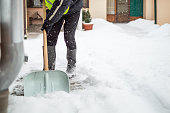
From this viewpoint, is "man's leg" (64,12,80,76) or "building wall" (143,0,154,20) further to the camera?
"building wall" (143,0,154,20)

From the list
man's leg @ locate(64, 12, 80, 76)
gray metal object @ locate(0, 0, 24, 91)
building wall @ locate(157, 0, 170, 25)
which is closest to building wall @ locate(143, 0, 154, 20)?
building wall @ locate(157, 0, 170, 25)

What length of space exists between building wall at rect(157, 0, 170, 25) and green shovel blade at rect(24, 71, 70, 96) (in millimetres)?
6552

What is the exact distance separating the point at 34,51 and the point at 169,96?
2463mm

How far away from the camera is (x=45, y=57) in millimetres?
1826

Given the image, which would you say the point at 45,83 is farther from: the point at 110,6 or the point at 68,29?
the point at 110,6

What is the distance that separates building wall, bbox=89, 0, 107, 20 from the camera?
9641mm

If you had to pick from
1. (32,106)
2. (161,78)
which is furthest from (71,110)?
(161,78)

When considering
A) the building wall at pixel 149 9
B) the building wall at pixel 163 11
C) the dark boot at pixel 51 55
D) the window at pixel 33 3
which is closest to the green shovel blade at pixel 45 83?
the dark boot at pixel 51 55

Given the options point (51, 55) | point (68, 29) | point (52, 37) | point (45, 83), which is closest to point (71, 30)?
point (68, 29)

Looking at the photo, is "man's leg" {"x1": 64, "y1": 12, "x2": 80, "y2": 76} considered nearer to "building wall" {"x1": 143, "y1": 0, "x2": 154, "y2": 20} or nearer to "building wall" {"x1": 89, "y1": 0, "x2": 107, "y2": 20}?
"building wall" {"x1": 89, "y1": 0, "x2": 107, "y2": 20}

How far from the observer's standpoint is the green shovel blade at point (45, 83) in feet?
5.30

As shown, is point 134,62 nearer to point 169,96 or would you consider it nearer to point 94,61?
point 94,61

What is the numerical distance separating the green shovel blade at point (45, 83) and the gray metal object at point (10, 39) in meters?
0.88

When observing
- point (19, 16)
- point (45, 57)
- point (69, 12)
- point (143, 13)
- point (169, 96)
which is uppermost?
point (143, 13)
